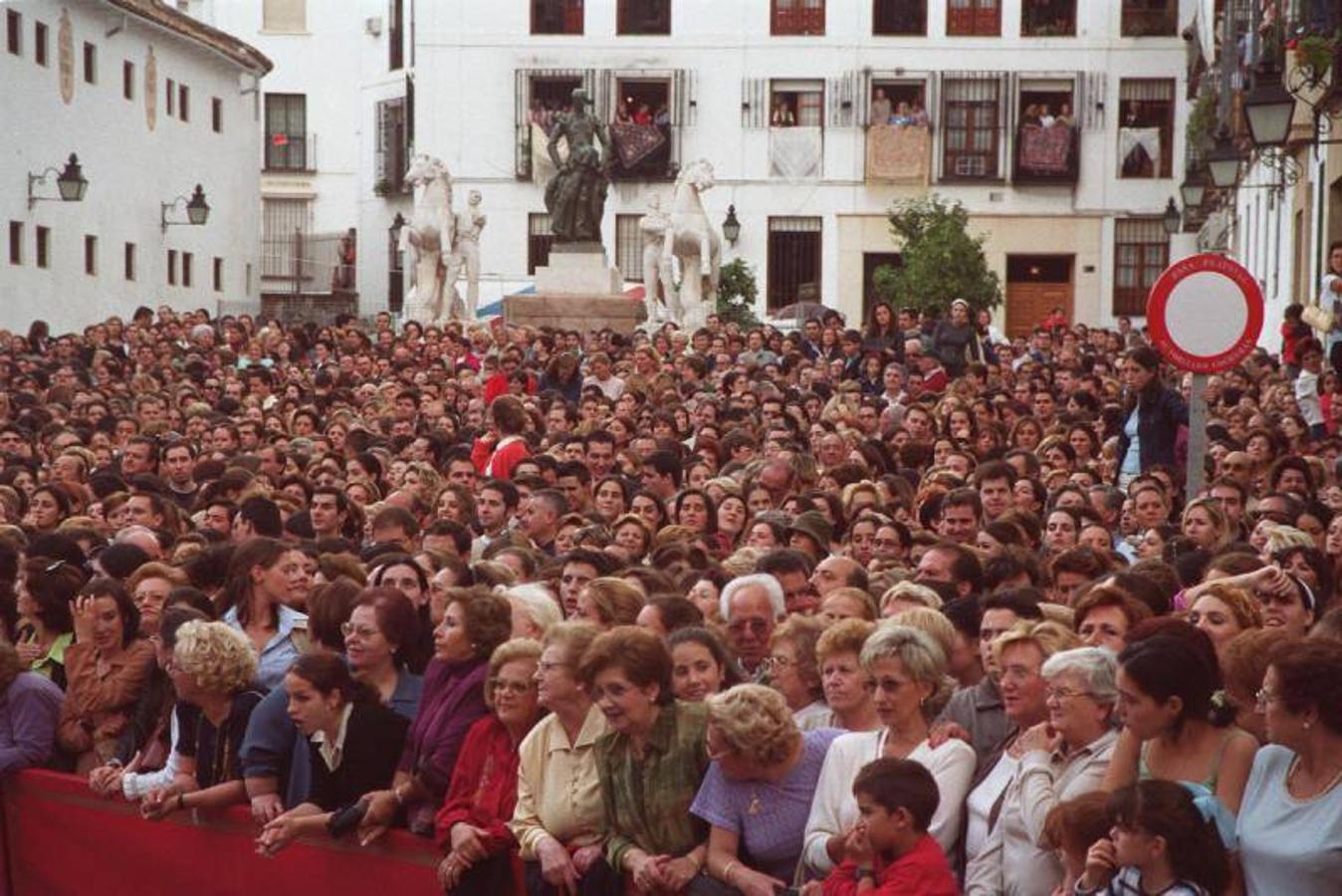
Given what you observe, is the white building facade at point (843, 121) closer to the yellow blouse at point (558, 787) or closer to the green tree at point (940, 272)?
the green tree at point (940, 272)

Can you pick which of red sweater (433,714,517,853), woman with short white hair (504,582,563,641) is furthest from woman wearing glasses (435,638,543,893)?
woman with short white hair (504,582,563,641)

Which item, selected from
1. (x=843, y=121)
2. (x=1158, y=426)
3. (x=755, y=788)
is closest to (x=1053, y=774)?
(x=755, y=788)

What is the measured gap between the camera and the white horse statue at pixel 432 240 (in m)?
38.9

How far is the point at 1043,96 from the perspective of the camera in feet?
181

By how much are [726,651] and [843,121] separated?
47.0m

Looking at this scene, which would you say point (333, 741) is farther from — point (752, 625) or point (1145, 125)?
point (1145, 125)

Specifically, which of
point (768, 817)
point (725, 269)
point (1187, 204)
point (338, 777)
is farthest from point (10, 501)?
point (725, 269)

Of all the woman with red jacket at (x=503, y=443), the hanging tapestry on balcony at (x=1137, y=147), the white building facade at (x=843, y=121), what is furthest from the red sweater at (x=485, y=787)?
the hanging tapestry on balcony at (x=1137, y=147)

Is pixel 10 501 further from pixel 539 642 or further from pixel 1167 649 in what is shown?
pixel 1167 649

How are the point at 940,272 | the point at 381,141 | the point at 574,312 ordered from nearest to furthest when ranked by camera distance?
1. the point at 574,312
2. the point at 940,272
3. the point at 381,141

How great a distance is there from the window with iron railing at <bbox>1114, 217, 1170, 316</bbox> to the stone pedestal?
18938 mm

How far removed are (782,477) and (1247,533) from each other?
3357 millimetres

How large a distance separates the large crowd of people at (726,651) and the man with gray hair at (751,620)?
0.02m

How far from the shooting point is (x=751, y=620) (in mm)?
9797
